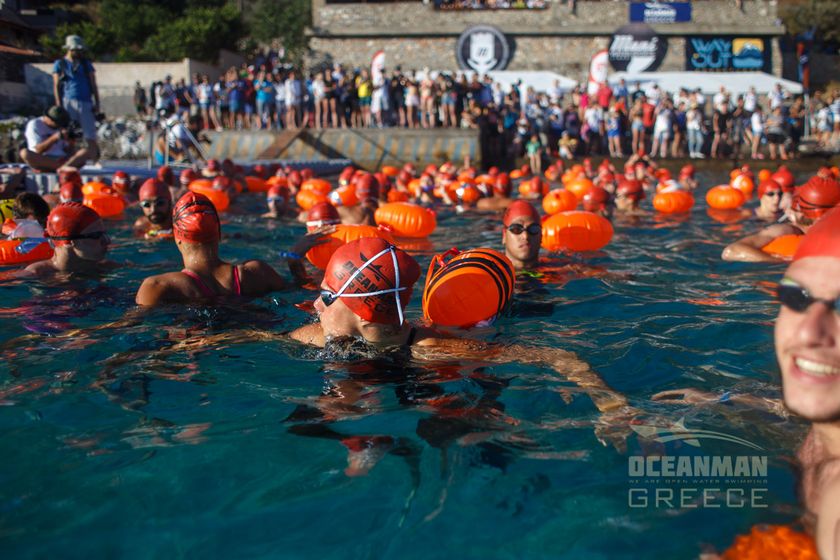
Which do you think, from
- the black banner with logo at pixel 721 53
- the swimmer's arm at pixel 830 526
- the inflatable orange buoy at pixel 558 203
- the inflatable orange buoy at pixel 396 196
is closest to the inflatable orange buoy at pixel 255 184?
the inflatable orange buoy at pixel 396 196

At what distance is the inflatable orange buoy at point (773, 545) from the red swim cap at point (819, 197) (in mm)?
5559

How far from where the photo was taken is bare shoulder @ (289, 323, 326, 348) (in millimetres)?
4512

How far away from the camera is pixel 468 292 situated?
473 centimetres

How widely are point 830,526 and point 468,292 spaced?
114 inches

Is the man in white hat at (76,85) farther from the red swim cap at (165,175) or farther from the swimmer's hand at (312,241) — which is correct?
the swimmer's hand at (312,241)

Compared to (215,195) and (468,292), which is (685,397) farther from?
(215,195)

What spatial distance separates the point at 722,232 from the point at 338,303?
8.51m

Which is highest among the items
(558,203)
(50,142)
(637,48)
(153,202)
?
(637,48)

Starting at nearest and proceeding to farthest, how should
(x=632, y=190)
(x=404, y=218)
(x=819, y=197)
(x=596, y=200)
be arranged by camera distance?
1. (x=819, y=197)
2. (x=404, y=218)
3. (x=596, y=200)
4. (x=632, y=190)

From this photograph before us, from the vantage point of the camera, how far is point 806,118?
87.9 feet

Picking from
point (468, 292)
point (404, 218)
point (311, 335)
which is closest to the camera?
point (311, 335)

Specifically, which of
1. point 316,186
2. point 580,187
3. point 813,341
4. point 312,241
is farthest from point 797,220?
point 316,186

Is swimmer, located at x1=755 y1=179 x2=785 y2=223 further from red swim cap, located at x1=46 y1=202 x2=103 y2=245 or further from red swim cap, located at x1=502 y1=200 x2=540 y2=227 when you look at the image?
red swim cap, located at x1=46 y1=202 x2=103 y2=245

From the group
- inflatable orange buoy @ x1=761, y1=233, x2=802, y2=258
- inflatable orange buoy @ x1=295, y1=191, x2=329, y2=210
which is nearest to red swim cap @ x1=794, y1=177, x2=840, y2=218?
inflatable orange buoy @ x1=761, y1=233, x2=802, y2=258
